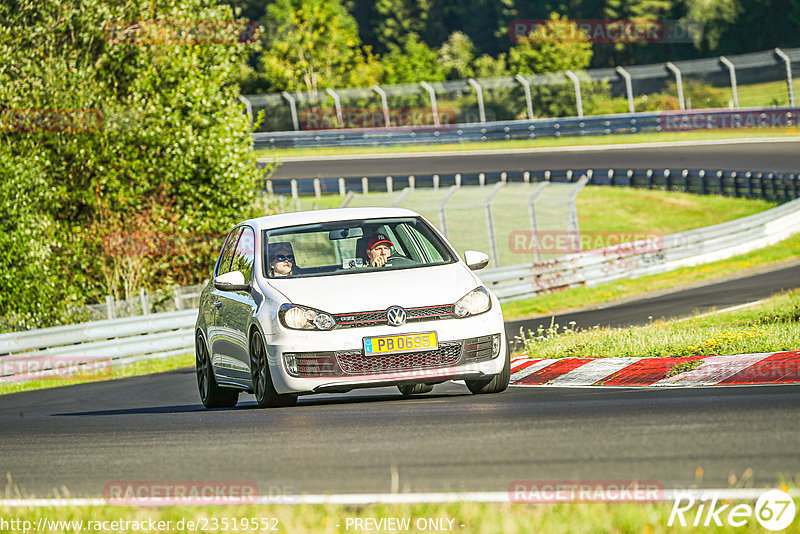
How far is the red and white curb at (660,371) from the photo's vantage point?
9.40 m

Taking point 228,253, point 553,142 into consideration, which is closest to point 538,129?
point 553,142

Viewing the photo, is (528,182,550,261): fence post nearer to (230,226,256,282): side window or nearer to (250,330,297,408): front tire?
(230,226,256,282): side window

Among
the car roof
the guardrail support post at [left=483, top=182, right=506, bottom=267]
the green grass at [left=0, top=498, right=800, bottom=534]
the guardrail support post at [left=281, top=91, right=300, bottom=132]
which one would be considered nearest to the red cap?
the car roof

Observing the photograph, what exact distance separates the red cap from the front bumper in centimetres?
123

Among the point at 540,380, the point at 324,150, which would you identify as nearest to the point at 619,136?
the point at 324,150

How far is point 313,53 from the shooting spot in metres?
71.6

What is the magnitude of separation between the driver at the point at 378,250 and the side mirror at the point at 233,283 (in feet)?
3.34

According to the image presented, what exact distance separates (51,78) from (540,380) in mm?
17064

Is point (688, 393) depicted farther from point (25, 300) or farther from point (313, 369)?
point (25, 300)

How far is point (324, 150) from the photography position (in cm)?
5134

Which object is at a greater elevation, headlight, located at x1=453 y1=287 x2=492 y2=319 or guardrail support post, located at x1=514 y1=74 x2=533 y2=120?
headlight, located at x1=453 y1=287 x2=492 y2=319

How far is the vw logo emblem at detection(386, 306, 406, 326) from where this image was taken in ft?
28.8

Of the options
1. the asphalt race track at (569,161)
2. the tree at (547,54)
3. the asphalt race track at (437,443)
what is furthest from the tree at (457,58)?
the asphalt race track at (437,443)

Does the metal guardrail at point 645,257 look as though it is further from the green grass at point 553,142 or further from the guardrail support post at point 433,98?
the guardrail support post at point 433,98
